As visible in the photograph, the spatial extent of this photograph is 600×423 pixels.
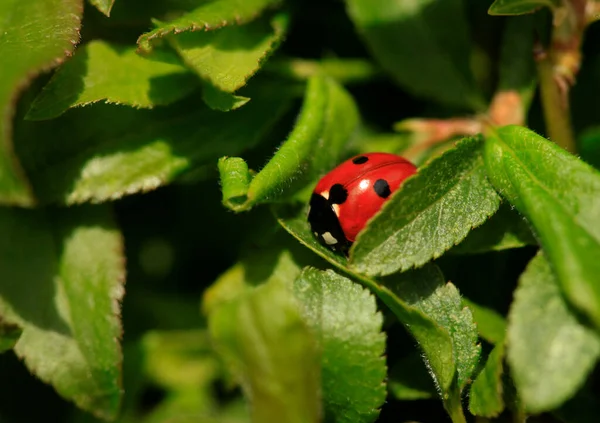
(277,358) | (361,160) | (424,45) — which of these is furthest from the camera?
(424,45)

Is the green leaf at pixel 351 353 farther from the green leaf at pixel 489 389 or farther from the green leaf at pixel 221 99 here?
the green leaf at pixel 221 99

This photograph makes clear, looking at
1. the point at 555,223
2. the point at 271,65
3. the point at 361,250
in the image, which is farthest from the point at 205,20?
the point at 555,223

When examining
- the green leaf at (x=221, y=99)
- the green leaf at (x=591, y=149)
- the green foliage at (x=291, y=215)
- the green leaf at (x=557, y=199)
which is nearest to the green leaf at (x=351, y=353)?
the green foliage at (x=291, y=215)

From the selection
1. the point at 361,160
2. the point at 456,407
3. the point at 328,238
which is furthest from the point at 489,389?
the point at 361,160

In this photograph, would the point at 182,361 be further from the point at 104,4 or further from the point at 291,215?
the point at 104,4

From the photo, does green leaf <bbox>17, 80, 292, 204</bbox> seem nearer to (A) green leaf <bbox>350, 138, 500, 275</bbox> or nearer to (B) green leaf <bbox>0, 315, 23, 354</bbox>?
(B) green leaf <bbox>0, 315, 23, 354</bbox>
